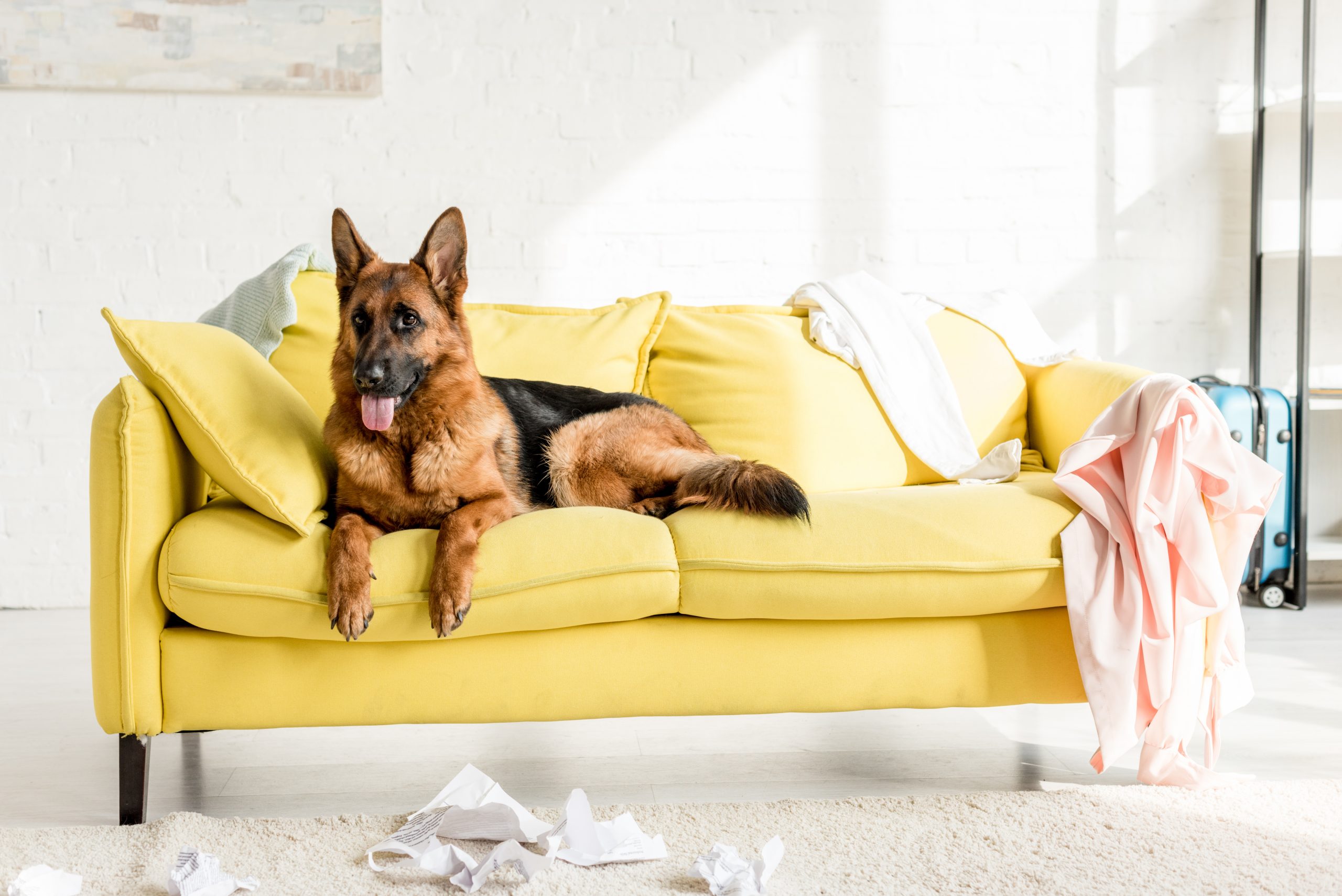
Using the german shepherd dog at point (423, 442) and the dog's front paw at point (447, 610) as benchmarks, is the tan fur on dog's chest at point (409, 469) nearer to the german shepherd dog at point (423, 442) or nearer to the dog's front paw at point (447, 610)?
the german shepherd dog at point (423, 442)

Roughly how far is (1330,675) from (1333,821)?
1205 mm

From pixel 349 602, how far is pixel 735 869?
0.79 m

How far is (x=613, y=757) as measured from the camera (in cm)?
224

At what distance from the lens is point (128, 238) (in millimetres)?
3693

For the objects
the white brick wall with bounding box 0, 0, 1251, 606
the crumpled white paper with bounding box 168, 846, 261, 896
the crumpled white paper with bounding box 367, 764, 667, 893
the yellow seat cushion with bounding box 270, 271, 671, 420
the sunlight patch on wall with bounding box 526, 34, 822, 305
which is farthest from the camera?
the sunlight patch on wall with bounding box 526, 34, 822, 305

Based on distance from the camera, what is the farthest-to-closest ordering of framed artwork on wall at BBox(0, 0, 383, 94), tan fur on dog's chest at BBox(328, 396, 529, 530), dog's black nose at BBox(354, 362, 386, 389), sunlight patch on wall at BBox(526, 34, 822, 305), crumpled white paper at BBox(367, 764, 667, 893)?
sunlight patch on wall at BBox(526, 34, 822, 305) < framed artwork on wall at BBox(0, 0, 383, 94) < tan fur on dog's chest at BBox(328, 396, 529, 530) < dog's black nose at BBox(354, 362, 386, 389) < crumpled white paper at BBox(367, 764, 667, 893)

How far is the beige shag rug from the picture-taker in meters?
1.56

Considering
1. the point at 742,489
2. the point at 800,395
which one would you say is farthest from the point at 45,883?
the point at 800,395

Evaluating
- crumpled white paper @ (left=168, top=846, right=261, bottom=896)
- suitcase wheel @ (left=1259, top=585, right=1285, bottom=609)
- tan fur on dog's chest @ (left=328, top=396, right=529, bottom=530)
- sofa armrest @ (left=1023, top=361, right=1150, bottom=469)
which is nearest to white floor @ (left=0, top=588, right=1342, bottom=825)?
crumpled white paper @ (left=168, top=846, right=261, bottom=896)

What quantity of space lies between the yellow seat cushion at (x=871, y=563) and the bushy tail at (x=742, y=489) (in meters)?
0.03

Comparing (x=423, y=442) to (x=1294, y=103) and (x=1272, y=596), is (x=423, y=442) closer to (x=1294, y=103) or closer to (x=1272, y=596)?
(x=1272, y=596)

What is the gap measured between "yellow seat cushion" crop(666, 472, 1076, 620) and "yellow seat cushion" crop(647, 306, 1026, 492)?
596 mm

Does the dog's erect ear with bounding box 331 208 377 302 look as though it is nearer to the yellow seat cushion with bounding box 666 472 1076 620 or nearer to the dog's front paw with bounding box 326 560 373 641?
the dog's front paw with bounding box 326 560 373 641

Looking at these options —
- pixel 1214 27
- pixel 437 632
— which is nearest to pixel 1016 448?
pixel 437 632
